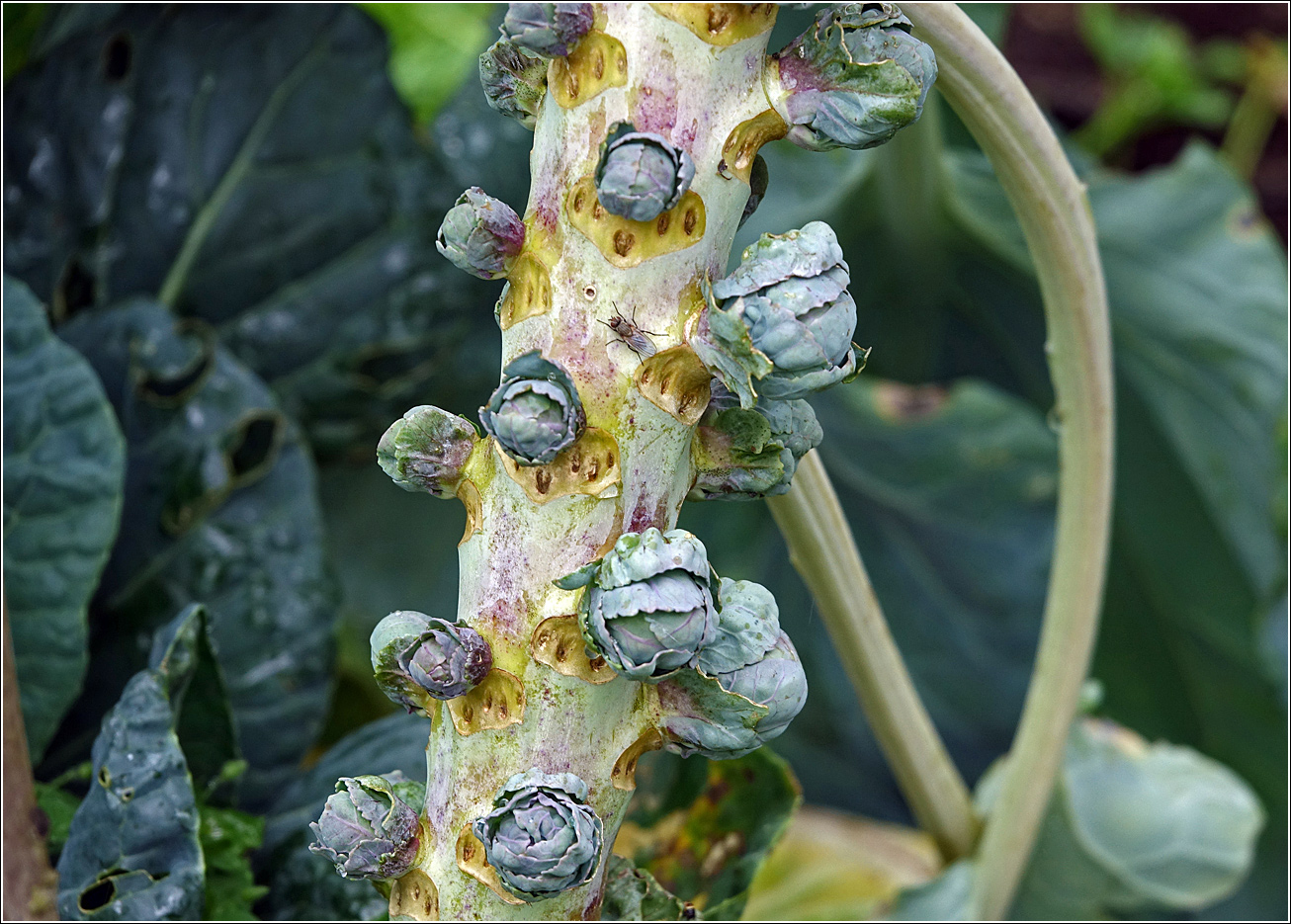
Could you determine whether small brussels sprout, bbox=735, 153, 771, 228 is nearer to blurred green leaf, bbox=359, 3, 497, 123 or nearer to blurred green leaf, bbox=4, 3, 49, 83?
blurred green leaf, bbox=4, 3, 49, 83

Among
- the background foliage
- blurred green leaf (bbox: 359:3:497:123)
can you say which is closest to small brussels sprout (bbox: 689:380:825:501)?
the background foliage

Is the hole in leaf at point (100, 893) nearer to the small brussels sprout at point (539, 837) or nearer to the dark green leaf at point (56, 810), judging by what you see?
the dark green leaf at point (56, 810)

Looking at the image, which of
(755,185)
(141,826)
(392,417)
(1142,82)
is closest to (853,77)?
(755,185)

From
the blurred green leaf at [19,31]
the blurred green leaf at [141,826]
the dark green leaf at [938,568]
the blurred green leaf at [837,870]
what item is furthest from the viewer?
the dark green leaf at [938,568]

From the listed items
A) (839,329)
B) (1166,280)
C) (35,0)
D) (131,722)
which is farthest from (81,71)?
(1166,280)

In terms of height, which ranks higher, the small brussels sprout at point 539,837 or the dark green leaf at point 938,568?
the small brussels sprout at point 539,837

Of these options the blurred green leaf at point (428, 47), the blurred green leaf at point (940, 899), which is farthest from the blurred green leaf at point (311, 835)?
the blurred green leaf at point (428, 47)

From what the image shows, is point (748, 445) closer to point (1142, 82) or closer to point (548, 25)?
point (548, 25)

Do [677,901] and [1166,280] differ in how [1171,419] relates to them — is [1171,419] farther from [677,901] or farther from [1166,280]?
[677,901]
